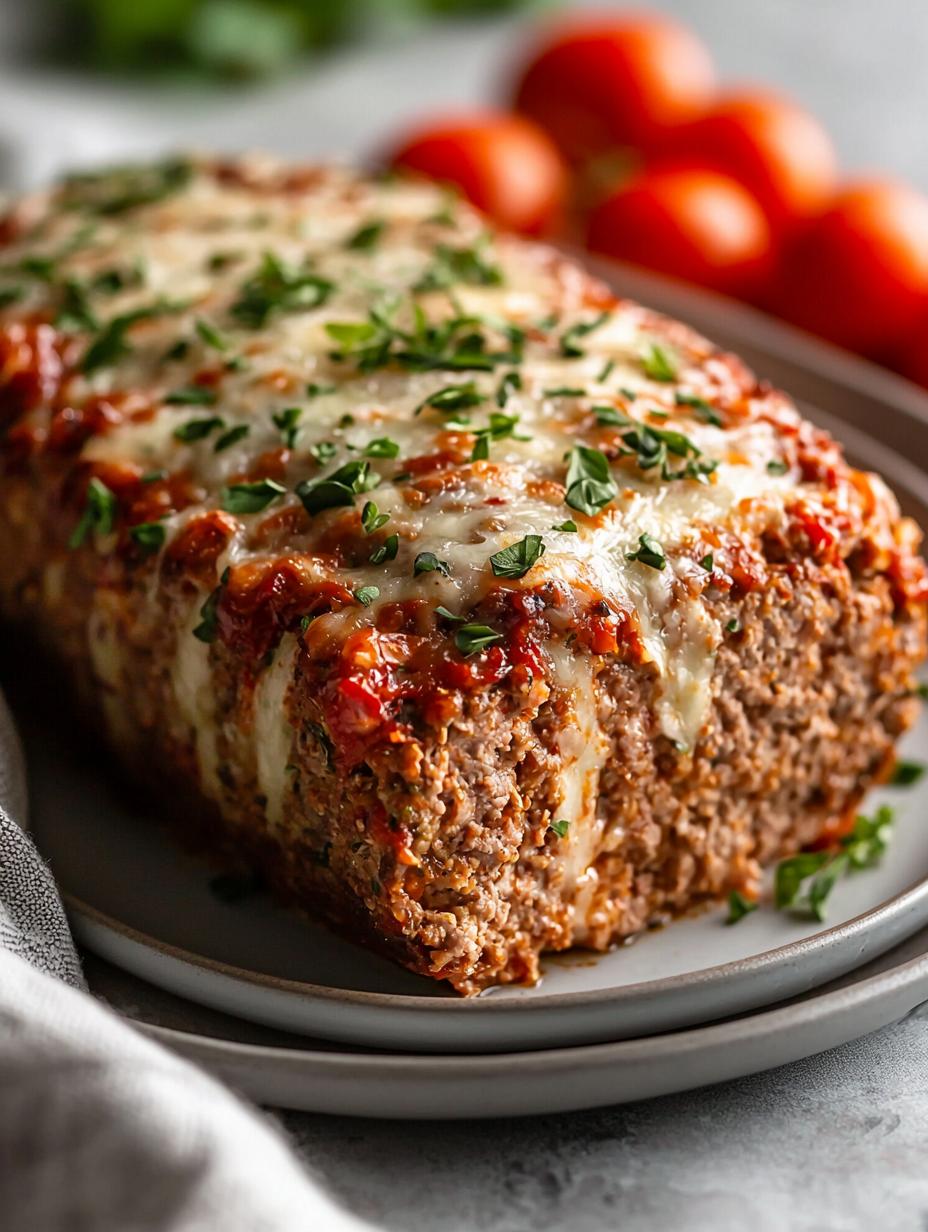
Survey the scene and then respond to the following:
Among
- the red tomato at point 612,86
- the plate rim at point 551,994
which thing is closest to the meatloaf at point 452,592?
the plate rim at point 551,994

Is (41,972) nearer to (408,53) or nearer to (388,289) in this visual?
(388,289)

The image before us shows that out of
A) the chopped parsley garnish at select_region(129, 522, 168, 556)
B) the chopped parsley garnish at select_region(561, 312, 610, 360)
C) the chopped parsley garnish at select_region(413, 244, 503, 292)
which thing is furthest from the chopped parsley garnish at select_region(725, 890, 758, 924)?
the chopped parsley garnish at select_region(413, 244, 503, 292)

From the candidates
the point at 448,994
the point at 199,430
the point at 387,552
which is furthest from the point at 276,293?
the point at 448,994

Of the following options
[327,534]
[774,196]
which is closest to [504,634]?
[327,534]

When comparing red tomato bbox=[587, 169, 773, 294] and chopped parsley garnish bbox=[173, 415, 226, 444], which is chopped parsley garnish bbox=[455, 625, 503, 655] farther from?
red tomato bbox=[587, 169, 773, 294]

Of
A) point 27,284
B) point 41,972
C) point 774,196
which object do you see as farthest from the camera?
point 774,196

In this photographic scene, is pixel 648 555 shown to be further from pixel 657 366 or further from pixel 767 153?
pixel 767 153
